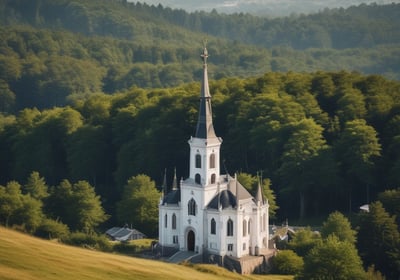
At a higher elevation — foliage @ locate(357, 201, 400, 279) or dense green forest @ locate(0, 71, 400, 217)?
dense green forest @ locate(0, 71, 400, 217)

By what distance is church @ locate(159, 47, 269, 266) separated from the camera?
2987 inches

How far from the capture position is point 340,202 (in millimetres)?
96562

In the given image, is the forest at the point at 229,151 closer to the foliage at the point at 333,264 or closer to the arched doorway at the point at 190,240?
the foliage at the point at 333,264

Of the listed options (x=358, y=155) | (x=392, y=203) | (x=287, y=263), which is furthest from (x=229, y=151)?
(x=287, y=263)

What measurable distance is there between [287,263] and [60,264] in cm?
2971

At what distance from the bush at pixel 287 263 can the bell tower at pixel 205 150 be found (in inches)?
292

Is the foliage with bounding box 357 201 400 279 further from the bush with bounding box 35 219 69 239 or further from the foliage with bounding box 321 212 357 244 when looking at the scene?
the bush with bounding box 35 219 69 239

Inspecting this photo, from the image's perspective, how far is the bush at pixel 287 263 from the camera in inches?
2926

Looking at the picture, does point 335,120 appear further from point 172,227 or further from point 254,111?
point 172,227

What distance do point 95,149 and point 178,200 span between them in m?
36.1

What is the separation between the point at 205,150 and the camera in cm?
7719

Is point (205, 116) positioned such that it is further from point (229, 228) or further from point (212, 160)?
point (229, 228)

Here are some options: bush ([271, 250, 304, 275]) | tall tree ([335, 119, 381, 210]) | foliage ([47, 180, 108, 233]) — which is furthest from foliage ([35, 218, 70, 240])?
tall tree ([335, 119, 381, 210])

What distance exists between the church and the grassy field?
743 inches
